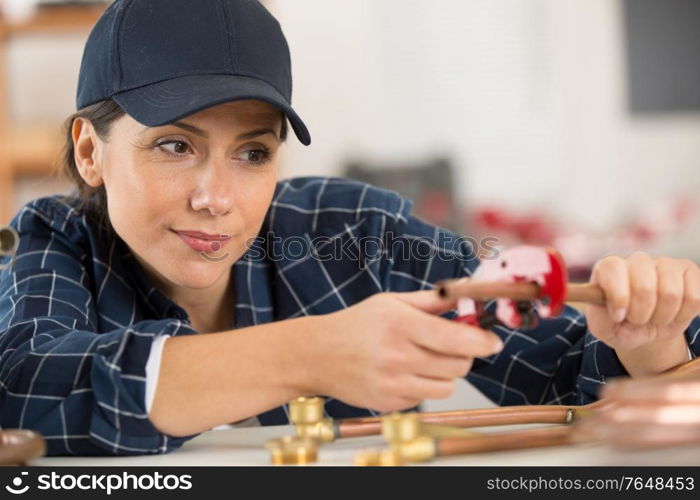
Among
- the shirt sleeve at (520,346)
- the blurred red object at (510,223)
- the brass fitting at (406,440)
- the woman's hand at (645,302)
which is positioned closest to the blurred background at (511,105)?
the blurred red object at (510,223)

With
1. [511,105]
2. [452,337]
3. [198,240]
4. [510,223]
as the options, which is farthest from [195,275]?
[511,105]

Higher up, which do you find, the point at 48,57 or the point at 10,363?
the point at 48,57

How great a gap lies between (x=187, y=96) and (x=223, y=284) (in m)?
0.40

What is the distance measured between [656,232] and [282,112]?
10.1 feet

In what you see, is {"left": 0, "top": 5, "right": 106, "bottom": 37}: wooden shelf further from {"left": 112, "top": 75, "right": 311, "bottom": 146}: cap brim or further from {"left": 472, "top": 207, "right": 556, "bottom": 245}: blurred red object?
{"left": 112, "top": 75, "right": 311, "bottom": 146}: cap brim

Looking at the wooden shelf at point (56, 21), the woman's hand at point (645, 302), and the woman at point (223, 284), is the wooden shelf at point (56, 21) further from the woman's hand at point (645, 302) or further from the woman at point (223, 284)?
the woman's hand at point (645, 302)

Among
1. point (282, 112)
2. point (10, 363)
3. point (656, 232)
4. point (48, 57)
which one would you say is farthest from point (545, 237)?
point (10, 363)

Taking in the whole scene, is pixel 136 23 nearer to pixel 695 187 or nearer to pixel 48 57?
pixel 48 57

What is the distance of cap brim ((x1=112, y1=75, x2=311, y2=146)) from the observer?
99 cm

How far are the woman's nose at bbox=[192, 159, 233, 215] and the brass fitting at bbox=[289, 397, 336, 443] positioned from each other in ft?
1.16

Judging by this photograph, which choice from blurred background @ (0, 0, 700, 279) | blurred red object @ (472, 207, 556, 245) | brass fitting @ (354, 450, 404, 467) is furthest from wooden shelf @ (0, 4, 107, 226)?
brass fitting @ (354, 450, 404, 467)

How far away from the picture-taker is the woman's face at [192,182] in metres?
1.06

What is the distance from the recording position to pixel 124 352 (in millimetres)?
813

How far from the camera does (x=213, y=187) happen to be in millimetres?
1061
